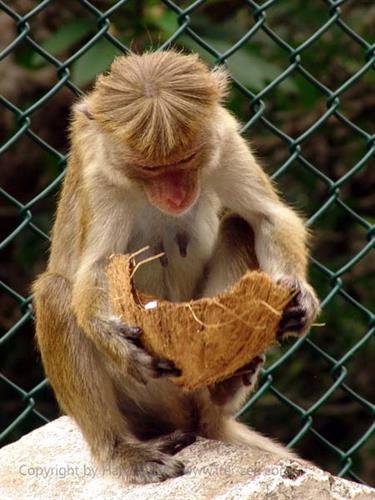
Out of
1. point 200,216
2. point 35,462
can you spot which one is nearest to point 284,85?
point 200,216

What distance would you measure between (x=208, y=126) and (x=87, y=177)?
0.63 m

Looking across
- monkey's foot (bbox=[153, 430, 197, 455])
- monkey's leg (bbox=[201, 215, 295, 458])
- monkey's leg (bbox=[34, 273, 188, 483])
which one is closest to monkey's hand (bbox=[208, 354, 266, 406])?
monkey's leg (bbox=[201, 215, 295, 458])

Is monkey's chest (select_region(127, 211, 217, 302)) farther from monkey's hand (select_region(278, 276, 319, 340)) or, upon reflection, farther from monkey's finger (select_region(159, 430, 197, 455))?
monkey's finger (select_region(159, 430, 197, 455))

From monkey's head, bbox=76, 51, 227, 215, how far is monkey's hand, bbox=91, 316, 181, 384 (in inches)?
20.8

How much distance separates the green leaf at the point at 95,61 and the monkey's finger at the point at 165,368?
7.79ft

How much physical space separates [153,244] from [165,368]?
0.87m

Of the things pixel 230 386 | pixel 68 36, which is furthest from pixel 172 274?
pixel 68 36

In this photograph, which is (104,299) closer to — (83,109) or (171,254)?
(171,254)

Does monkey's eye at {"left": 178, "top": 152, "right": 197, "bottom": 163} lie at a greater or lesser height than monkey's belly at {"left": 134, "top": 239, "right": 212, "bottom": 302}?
greater

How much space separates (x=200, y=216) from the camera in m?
5.60

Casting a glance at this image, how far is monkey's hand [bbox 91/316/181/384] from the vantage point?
4.87 meters

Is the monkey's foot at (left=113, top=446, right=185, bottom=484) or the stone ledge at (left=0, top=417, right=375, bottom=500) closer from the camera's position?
the stone ledge at (left=0, top=417, right=375, bottom=500)

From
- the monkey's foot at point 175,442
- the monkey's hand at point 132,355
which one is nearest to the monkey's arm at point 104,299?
the monkey's hand at point 132,355

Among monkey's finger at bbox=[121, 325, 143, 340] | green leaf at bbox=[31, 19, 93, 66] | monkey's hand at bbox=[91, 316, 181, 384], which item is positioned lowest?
monkey's hand at bbox=[91, 316, 181, 384]
